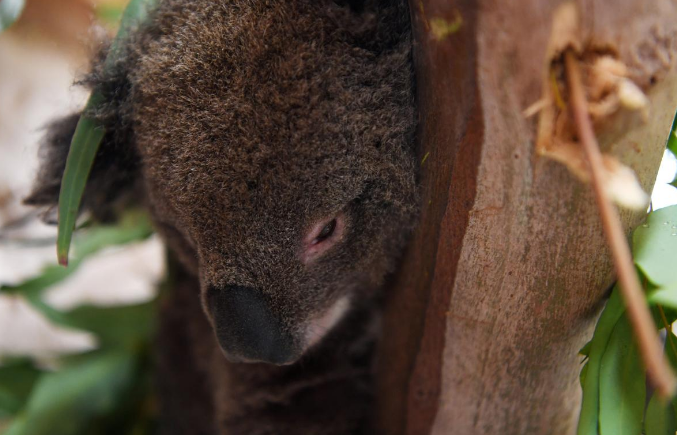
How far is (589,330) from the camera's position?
99 cm

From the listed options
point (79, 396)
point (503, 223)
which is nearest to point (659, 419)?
point (503, 223)

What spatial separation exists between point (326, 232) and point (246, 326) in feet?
0.82

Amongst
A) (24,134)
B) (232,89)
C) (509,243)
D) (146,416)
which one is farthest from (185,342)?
(24,134)

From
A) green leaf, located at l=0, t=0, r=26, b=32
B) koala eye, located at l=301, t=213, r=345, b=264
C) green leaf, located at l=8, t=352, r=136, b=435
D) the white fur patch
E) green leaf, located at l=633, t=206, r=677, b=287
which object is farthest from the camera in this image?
green leaf, located at l=8, t=352, r=136, b=435

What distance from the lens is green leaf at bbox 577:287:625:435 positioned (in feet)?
3.04

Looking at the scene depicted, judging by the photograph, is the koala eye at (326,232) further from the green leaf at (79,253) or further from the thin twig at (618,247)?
the green leaf at (79,253)

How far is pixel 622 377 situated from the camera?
3.08 feet

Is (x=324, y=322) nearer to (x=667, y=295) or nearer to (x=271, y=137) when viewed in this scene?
(x=271, y=137)

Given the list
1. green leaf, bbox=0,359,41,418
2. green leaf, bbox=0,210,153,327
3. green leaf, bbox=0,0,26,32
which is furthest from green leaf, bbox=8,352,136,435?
green leaf, bbox=0,0,26,32

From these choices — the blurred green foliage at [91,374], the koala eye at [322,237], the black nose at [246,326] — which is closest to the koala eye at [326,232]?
the koala eye at [322,237]

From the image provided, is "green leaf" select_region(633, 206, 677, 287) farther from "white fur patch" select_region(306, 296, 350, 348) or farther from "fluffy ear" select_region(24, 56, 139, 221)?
"fluffy ear" select_region(24, 56, 139, 221)

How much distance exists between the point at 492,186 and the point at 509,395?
0.46 metres

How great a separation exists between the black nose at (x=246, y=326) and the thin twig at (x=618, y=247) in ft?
2.26

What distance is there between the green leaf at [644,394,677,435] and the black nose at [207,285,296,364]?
681 millimetres
